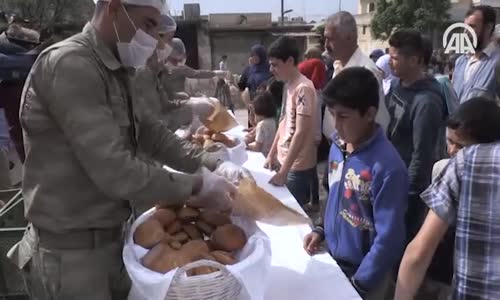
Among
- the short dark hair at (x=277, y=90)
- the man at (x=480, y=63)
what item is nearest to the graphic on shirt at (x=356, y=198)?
the man at (x=480, y=63)

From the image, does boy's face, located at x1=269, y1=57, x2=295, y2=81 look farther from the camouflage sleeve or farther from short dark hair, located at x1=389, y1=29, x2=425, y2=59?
the camouflage sleeve

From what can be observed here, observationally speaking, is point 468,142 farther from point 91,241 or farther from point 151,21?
point 91,241

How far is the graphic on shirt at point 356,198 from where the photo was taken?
62.2 inches

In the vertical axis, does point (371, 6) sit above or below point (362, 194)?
above

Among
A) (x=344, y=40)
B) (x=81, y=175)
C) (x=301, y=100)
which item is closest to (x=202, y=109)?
(x=301, y=100)

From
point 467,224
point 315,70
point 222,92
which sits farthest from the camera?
point 222,92

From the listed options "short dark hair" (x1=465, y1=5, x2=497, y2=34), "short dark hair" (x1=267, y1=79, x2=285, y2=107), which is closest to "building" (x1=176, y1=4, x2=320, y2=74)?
"short dark hair" (x1=267, y1=79, x2=285, y2=107)

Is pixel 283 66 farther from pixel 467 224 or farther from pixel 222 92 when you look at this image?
pixel 222 92

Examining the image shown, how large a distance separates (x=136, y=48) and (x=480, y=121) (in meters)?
1.01

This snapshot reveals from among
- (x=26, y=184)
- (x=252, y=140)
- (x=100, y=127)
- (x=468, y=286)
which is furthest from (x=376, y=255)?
(x=252, y=140)

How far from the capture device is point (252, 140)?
12.5 ft

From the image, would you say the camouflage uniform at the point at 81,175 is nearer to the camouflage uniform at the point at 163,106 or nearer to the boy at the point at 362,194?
the boy at the point at 362,194

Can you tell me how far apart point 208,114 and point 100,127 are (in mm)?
1915

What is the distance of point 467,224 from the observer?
1211mm
